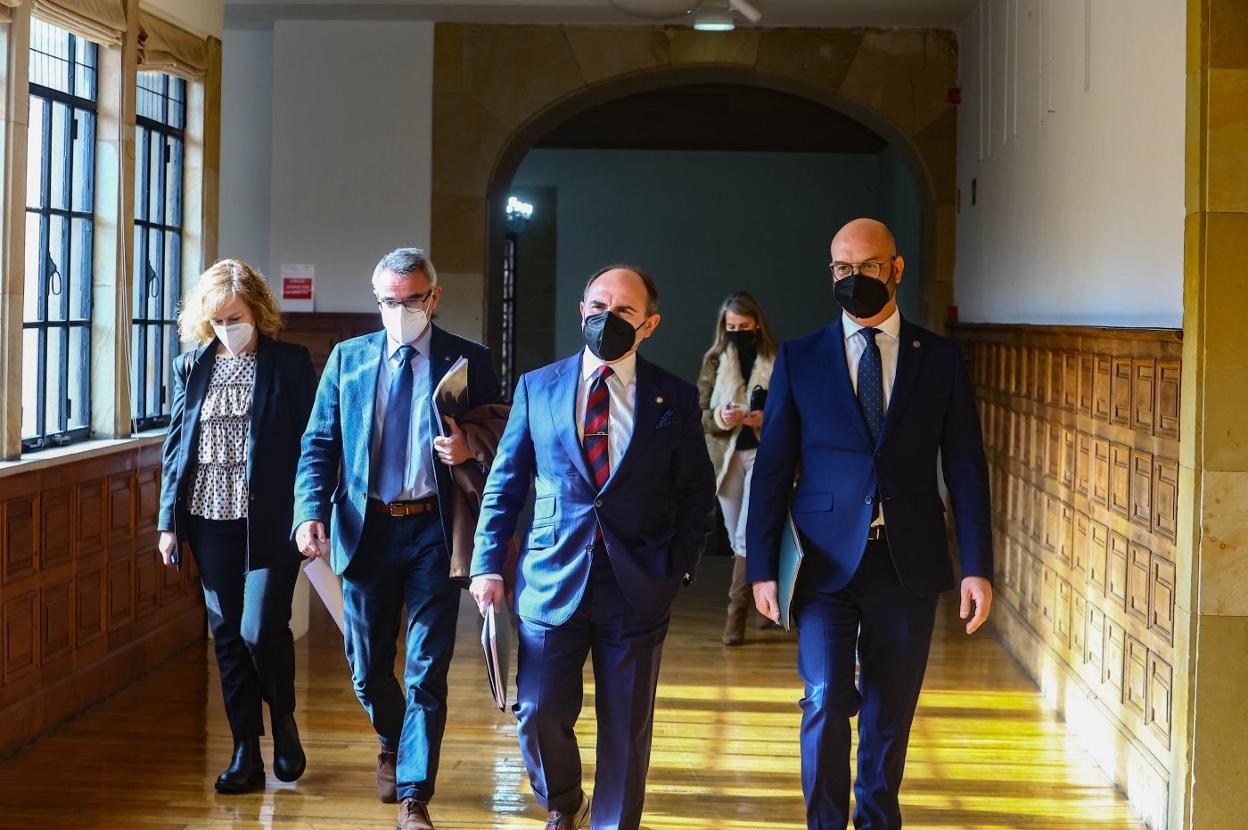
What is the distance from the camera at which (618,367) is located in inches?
137

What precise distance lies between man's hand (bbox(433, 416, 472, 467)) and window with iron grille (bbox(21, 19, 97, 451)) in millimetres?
2136

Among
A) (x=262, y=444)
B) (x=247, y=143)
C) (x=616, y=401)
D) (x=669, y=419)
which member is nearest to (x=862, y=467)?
(x=669, y=419)

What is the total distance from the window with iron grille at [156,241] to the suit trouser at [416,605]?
2.74 meters

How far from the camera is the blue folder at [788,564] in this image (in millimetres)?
3421

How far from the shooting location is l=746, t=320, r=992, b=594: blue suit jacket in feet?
11.2

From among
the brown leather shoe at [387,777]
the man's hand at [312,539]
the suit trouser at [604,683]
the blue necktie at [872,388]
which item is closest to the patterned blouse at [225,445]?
the man's hand at [312,539]

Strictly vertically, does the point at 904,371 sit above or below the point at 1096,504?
above

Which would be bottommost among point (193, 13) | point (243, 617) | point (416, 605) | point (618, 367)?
point (243, 617)

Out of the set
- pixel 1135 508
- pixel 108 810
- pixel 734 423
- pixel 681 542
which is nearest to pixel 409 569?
pixel 681 542

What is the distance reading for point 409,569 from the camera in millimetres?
3984

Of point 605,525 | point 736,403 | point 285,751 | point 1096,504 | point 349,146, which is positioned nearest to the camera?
point 605,525

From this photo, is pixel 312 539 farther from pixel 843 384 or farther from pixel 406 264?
pixel 843 384

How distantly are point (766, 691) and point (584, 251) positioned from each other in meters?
11.0

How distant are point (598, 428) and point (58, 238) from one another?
3.18 meters
